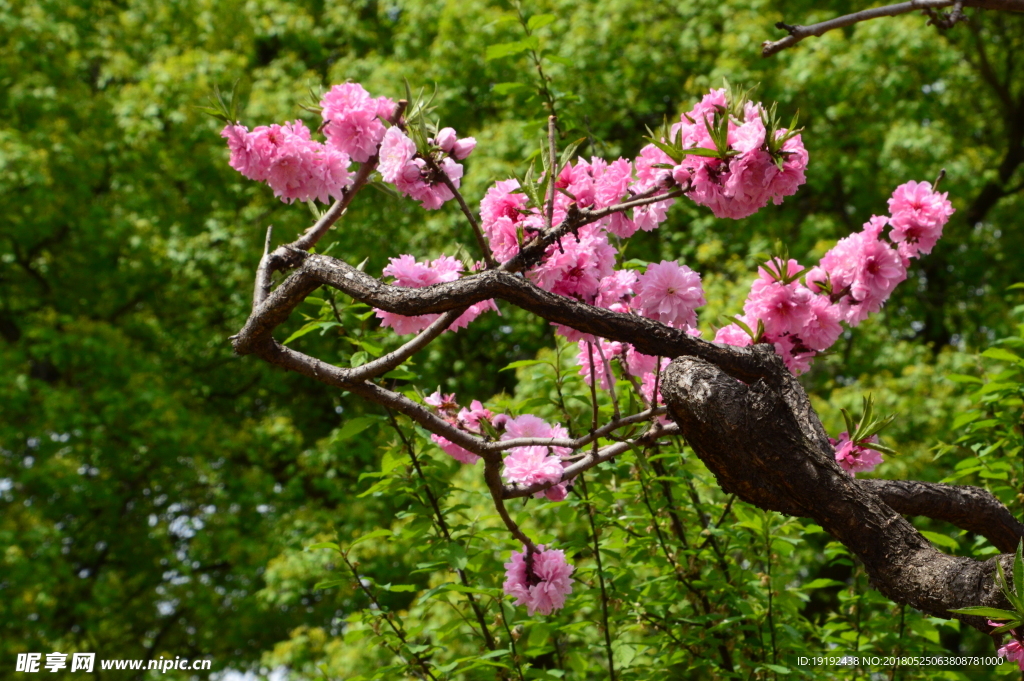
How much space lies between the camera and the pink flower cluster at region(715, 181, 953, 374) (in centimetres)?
270

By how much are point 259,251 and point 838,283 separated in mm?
7030

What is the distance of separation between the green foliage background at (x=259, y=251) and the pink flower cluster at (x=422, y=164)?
179 inches

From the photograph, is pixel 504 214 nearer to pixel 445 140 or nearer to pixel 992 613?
pixel 445 140

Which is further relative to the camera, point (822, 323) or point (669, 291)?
point (822, 323)

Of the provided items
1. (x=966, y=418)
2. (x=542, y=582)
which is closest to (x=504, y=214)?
(x=542, y=582)

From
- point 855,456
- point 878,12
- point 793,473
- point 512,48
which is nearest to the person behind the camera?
point 793,473

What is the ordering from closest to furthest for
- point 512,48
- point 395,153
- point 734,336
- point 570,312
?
point 570,312
point 395,153
point 734,336
point 512,48

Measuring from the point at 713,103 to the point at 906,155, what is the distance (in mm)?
6790

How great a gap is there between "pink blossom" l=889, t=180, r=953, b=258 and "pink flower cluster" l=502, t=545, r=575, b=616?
140 cm

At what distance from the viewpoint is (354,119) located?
2.66 metres

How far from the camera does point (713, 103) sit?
2.68 m

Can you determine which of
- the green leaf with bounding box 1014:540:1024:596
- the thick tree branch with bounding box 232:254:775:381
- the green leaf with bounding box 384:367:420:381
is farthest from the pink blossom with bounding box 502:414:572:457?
the green leaf with bounding box 1014:540:1024:596

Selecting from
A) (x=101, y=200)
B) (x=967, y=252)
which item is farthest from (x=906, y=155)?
(x=101, y=200)

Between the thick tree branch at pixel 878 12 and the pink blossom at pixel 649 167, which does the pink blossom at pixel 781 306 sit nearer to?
the pink blossom at pixel 649 167
